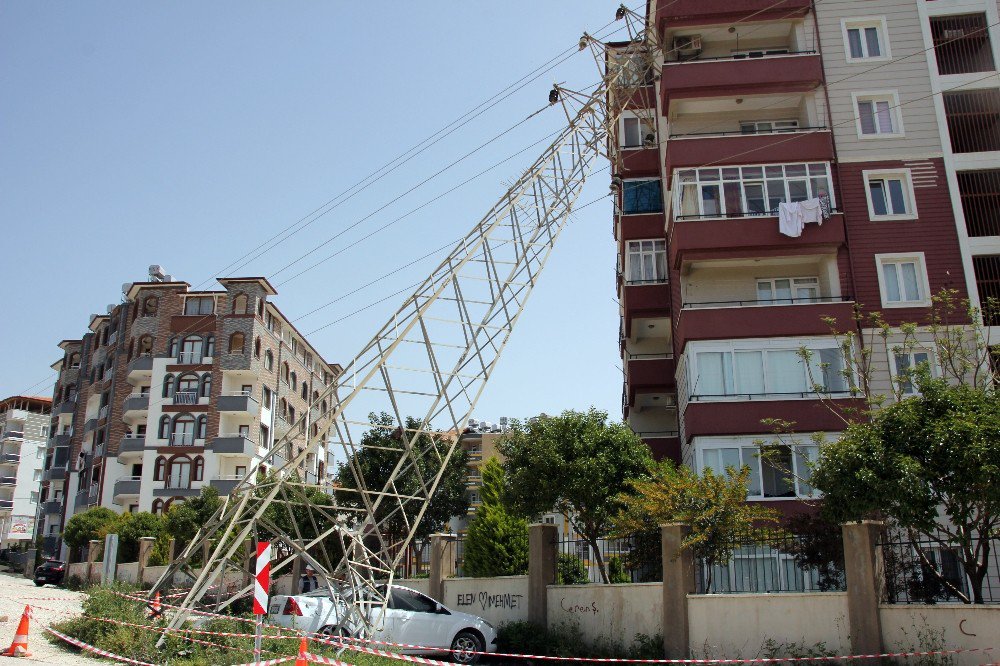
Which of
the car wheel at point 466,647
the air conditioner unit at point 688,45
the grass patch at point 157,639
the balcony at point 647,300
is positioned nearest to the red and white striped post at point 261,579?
the grass patch at point 157,639


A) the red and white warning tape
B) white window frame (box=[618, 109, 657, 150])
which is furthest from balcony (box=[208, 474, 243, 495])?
the red and white warning tape

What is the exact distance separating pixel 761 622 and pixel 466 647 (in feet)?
21.9

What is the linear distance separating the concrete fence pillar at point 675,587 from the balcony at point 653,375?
1377 cm

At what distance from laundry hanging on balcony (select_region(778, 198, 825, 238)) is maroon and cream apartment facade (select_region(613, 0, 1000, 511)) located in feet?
0.97

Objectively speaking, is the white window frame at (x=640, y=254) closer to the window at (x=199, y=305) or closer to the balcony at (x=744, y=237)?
the balcony at (x=744, y=237)

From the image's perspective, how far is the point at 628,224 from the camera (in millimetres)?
34219

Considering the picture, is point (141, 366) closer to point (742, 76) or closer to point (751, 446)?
point (742, 76)

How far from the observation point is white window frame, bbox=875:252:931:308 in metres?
28.6

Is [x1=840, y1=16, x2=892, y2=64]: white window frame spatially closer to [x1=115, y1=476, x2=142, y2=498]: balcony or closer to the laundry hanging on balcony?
the laundry hanging on balcony

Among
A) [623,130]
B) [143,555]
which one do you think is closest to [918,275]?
[623,130]

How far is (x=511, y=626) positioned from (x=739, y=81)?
19980 millimetres

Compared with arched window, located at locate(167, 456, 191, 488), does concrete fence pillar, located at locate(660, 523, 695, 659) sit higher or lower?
lower

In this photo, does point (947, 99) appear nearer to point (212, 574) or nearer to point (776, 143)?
point (776, 143)

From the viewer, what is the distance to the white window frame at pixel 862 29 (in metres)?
31.4
